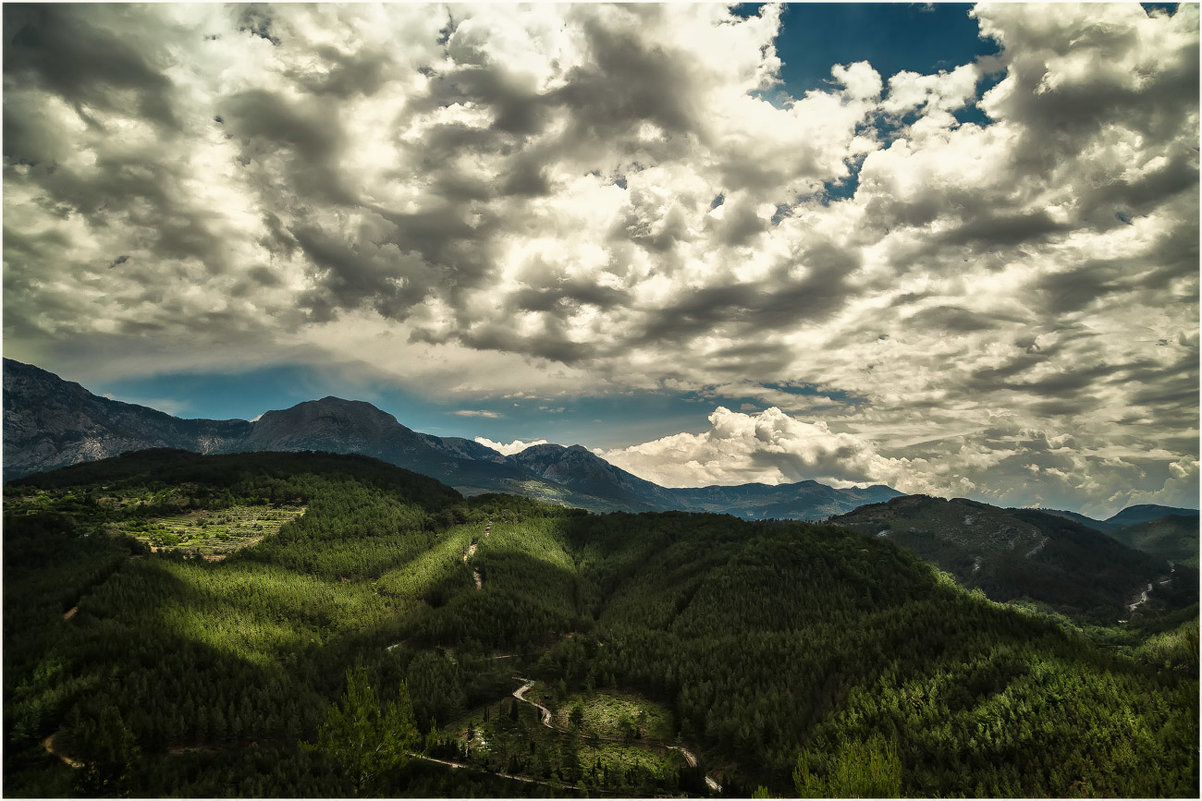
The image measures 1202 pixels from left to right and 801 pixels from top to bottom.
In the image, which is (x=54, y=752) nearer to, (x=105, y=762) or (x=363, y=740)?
(x=105, y=762)

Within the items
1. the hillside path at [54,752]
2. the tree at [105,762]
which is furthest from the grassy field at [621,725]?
the hillside path at [54,752]

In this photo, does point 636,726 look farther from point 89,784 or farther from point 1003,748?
point 89,784

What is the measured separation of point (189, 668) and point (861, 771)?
186 meters

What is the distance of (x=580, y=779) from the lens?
151m

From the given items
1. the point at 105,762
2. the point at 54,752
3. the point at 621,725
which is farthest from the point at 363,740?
the point at 621,725

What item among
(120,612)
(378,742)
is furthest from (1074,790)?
(120,612)

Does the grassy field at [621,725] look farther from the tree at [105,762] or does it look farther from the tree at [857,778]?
the tree at [105,762]

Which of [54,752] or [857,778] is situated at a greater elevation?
[857,778]

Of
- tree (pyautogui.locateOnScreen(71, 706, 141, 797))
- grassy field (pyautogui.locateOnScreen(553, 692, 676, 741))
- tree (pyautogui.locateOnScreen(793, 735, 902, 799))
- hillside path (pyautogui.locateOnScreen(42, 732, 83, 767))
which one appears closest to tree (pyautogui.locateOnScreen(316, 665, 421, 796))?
tree (pyautogui.locateOnScreen(71, 706, 141, 797))

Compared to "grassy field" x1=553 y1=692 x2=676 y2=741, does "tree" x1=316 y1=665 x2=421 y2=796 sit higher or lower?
higher

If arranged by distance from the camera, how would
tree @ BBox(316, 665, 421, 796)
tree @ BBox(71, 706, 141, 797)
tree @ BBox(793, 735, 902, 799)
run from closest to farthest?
tree @ BBox(71, 706, 141, 797) < tree @ BBox(793, 735, 902, 799) < tree @ BBox(316, 665, 421, 796)

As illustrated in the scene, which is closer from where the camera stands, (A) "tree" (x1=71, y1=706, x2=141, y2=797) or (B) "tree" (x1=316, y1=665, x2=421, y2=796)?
(A) "tree" (x1=71, y1=706, x2=141, y2=797)

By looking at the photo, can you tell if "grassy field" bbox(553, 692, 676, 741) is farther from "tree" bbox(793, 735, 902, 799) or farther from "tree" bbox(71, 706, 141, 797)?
"tree" bbox(71, 706, 141, 797)

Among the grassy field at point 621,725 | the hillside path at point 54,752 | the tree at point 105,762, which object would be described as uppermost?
the tree at point 105,762
